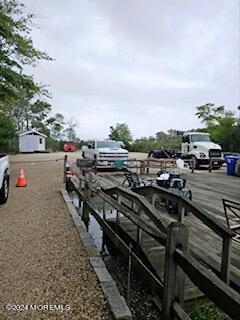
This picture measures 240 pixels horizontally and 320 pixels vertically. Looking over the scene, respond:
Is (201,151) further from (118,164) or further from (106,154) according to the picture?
(106,154)

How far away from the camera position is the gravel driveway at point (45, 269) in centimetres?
271

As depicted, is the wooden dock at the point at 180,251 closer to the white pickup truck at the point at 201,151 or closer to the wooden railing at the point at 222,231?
the wooden railing at the point at 222,231

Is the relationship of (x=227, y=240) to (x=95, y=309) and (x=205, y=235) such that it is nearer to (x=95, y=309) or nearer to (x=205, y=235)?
(x=95, y=309)

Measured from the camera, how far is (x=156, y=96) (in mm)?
37312

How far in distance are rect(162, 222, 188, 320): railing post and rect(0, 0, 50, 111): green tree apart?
1110 centimetres

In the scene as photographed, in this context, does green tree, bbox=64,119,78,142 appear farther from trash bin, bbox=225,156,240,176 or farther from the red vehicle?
trash bin, bbox=225,156,240,176

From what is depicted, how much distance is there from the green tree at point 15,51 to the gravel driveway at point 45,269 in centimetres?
744

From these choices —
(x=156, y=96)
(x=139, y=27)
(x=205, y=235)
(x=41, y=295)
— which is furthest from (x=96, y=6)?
(x=156, y=96)

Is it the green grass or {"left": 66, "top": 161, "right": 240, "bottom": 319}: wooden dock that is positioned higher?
{"left": 66, "top": 161, "right": 240, "bottom": 319}: wooden dock

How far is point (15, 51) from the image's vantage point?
1217 centimetres

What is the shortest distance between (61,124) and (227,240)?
48.1 meters

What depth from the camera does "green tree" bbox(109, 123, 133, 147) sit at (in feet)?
150

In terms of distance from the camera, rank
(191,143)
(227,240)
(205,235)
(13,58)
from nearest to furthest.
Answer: (227,240)
(205,235)
(13,58)
(191,143)

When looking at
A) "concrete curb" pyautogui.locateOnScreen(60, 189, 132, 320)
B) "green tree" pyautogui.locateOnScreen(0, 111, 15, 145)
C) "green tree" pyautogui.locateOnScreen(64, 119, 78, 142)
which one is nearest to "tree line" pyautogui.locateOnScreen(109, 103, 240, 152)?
"green tree" pyautogui.locateOnScreen(64, 119, 78, 142)
